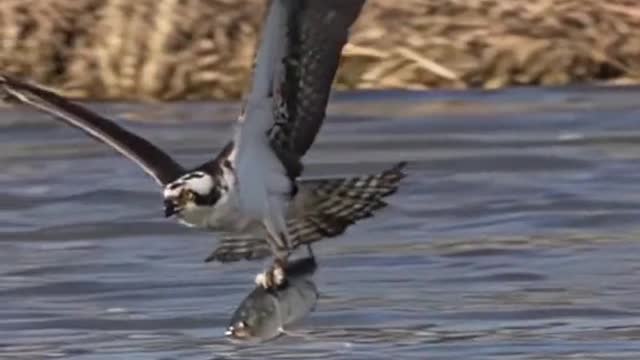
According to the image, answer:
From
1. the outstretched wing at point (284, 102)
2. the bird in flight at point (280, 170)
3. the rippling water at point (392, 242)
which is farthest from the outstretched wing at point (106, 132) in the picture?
the rippling water at point (392, 242)

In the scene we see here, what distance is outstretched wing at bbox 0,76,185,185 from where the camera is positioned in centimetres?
835

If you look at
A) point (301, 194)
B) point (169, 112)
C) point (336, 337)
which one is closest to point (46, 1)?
point (169, 112)

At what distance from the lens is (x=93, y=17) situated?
1769 centimetres

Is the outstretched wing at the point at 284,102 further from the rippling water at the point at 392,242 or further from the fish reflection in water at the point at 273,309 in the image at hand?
the rippling water at the point at 392,242

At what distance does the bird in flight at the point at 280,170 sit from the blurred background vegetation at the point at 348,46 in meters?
8.55

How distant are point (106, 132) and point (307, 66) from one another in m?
0.80

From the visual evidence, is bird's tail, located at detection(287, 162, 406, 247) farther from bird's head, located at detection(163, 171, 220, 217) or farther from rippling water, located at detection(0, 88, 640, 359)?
rippling water, located at detection(0, 88, 640, 359)

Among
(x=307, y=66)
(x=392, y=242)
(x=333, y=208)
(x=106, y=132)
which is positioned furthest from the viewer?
(x=392, y=242)

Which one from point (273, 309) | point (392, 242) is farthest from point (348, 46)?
point (273, 309)

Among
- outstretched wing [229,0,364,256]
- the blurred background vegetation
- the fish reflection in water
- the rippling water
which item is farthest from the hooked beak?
the blurred background vegetation

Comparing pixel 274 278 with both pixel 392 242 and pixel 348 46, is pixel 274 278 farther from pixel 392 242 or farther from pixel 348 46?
pixel 348 46

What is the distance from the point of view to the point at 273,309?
7488 mm

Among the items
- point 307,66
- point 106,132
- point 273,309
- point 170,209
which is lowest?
point 273,309

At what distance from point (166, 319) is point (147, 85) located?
6975mm
